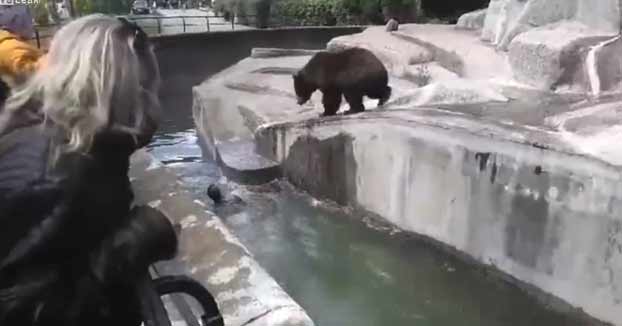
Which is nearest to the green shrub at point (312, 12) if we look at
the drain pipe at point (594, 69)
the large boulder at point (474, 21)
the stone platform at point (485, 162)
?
the large boulder at point (474, 21)

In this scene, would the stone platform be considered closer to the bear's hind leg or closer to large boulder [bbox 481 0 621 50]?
the bear's hind leg

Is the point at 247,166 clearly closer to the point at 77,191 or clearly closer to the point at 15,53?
the point at 15,53

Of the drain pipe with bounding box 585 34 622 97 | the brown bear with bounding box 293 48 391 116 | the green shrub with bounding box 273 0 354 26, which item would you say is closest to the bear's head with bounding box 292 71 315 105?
the brown bear with bounding box 293 48 391 116

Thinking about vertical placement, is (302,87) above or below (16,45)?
below

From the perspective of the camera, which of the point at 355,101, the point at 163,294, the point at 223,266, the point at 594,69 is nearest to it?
the point at 163,294

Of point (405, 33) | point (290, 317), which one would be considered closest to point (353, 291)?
point (290, 317)

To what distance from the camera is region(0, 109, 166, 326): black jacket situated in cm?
144

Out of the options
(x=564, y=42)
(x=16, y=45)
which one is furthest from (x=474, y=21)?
(x=16, y=45)

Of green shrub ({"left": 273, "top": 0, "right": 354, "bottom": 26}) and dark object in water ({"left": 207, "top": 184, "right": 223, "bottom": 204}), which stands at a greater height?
green shrub ({"left": 273, "top": 0, "right": 354, "bottom": 26})

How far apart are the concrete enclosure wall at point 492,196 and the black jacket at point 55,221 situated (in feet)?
13.7

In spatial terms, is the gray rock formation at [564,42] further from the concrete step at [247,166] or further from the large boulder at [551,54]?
the concrete step at [247,166]

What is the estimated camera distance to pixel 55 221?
4.73 ft

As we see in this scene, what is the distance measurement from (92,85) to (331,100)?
22.0 ft

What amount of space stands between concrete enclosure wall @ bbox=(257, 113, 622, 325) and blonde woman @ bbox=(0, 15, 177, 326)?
163 inches
